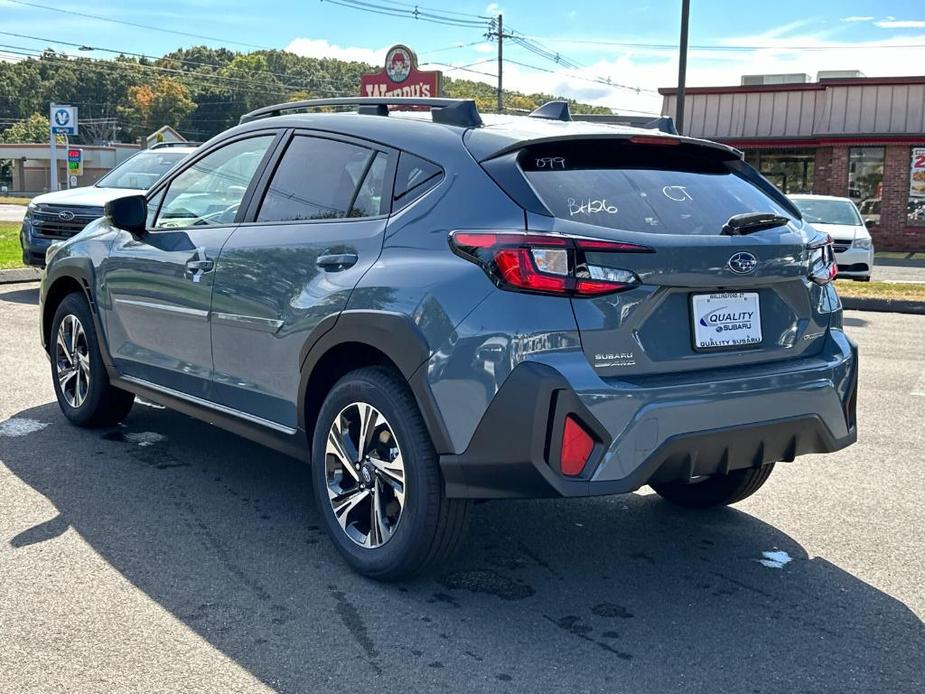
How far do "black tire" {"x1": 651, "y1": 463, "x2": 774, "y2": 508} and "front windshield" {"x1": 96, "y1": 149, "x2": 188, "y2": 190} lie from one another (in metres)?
10.0

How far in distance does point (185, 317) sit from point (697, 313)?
8.15 ft

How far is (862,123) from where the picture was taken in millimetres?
30328

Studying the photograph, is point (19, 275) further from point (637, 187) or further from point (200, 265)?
point (637, 187)

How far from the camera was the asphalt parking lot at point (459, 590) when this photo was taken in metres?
3.17

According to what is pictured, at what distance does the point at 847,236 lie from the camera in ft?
52.7

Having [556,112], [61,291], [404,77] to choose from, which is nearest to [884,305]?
[556,112]

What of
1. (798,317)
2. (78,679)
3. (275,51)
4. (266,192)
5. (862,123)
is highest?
(275,51)

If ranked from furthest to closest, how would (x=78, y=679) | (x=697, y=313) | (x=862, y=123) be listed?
(x=862, y=123)
(x=697, y=313)
(x=78, y=679)

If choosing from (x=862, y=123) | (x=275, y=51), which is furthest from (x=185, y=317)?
(x=275, y=51)

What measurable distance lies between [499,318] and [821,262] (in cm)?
146

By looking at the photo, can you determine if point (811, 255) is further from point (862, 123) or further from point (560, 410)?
point (862, 123)

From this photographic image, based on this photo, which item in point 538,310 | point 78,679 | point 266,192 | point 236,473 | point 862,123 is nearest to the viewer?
point 78,679

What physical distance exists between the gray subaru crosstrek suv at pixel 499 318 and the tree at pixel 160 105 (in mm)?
131519

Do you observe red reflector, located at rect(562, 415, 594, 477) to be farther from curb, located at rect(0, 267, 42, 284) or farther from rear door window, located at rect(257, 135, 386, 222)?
curb, located at rect(0, 267, 42, 284)
